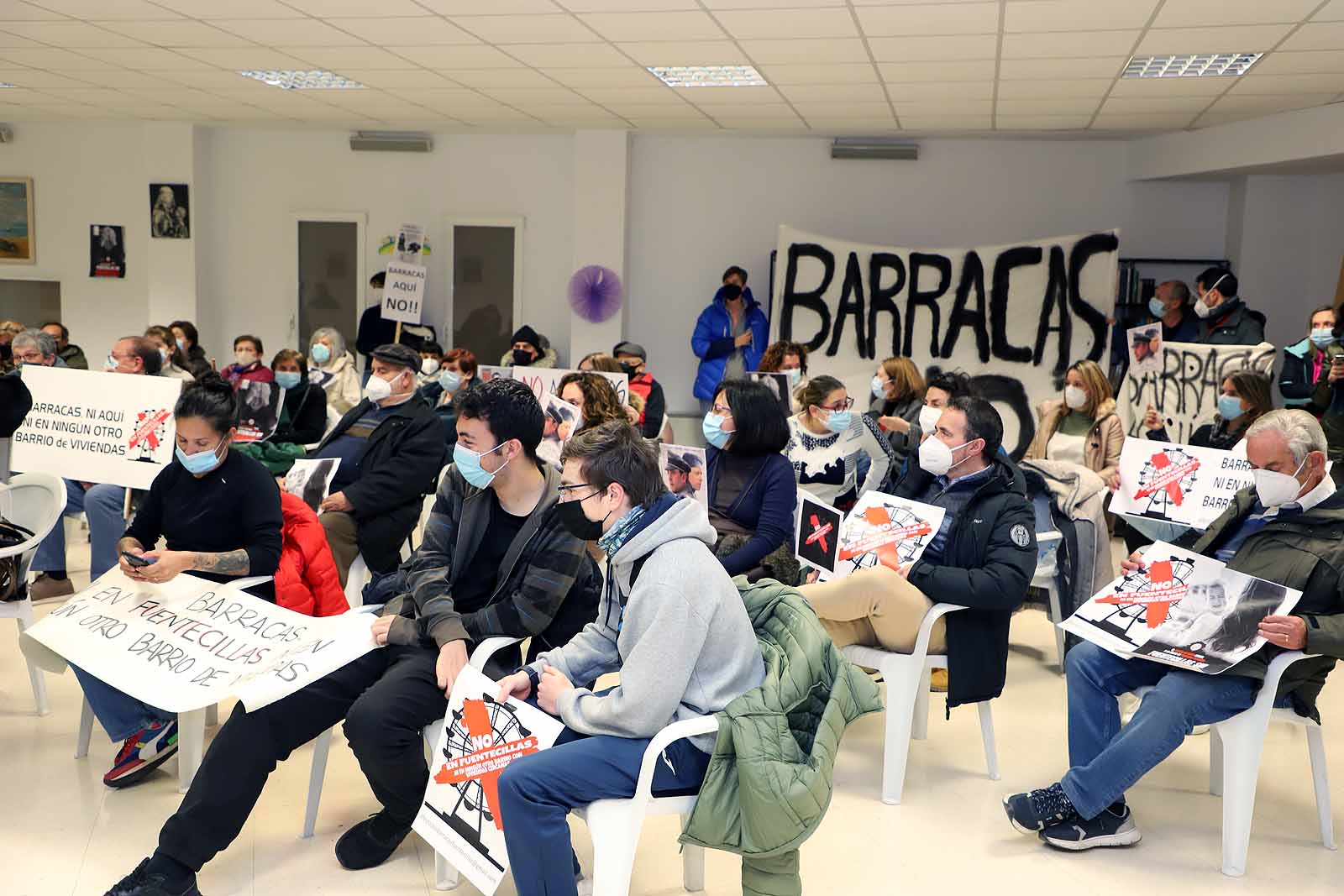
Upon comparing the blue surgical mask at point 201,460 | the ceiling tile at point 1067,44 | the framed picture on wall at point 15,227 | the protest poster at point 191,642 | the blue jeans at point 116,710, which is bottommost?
the blue jeans at point 116,710

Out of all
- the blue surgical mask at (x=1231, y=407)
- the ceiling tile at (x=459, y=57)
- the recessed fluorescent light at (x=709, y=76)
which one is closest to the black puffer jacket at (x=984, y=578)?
the blue surgical mask at (x=1231, y=407)

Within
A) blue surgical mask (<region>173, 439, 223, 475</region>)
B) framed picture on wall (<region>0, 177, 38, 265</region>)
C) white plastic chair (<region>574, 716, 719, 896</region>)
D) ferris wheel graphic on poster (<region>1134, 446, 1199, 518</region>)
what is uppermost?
framed picture on wall (<region>0, 177, 38, 265</region>)

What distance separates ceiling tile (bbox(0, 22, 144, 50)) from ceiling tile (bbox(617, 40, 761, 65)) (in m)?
3.14

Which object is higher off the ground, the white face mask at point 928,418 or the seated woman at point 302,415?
the white face mask at point 928,418

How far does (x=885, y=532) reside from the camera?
3.85 m

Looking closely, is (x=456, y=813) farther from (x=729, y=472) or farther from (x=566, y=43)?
(x=566, y=43)

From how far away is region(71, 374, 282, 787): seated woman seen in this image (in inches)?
139

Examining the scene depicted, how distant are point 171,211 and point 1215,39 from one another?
9.28 metres

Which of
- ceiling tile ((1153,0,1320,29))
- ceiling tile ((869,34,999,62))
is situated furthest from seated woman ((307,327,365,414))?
ceiling tile ((1153,0,1320,29))

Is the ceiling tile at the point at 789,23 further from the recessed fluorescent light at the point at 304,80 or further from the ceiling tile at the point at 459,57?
the recessed fluorescent light at the point at 304,80

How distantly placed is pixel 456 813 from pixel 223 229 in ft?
32.8

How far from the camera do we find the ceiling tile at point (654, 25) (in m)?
5.75

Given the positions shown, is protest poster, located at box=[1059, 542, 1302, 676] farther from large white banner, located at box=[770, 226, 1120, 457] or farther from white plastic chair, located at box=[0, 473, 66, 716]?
large white banner, located at box=[770, 226, 1120, 457]

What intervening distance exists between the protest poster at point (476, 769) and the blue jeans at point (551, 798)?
77 mm
